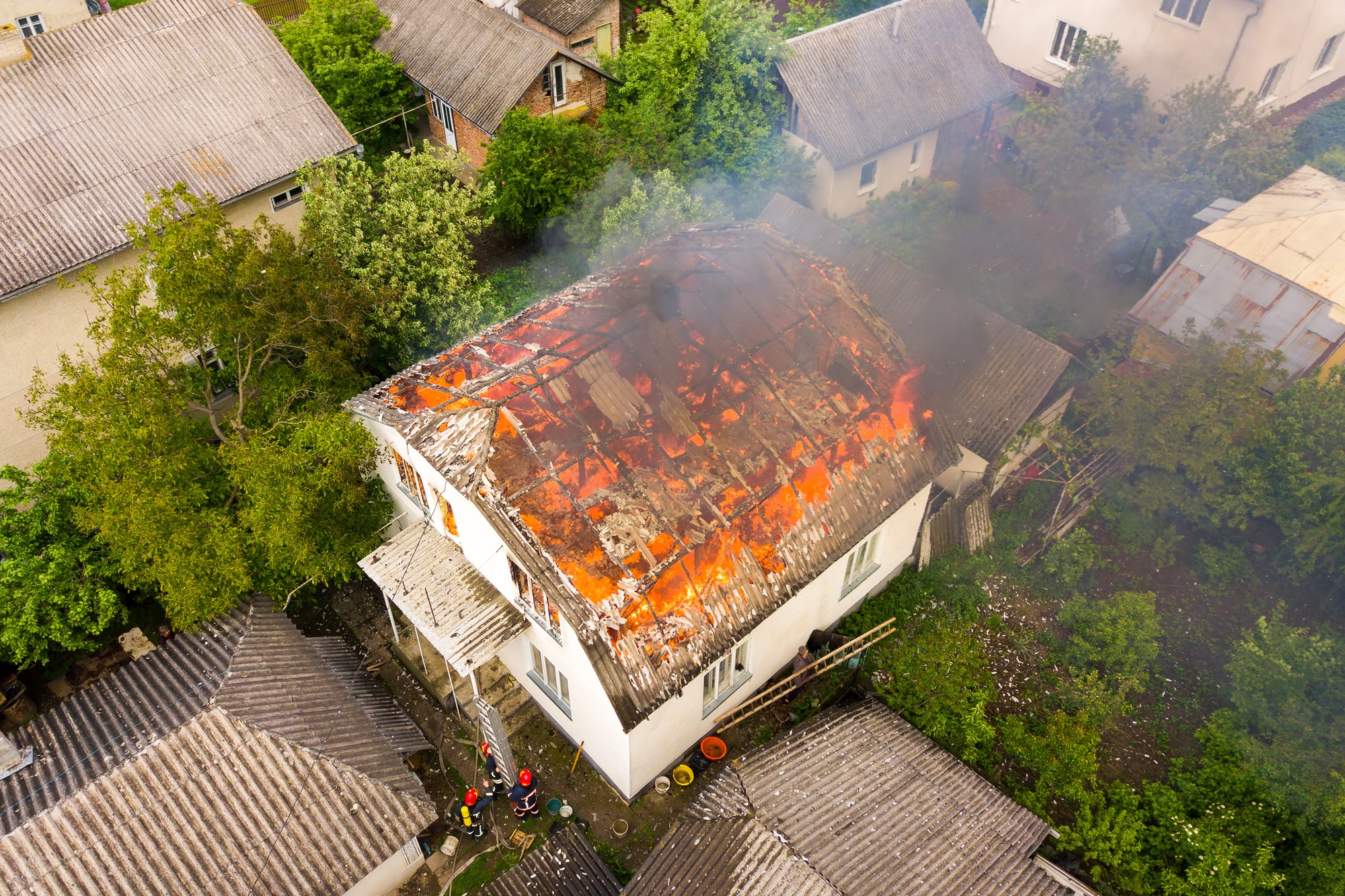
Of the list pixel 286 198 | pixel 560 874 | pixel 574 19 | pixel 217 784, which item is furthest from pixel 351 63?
pixel 560 874

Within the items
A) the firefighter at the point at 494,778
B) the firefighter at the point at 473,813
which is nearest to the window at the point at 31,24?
the firefighter at the point at 494,778

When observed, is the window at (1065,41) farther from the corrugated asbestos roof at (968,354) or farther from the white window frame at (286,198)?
the white window frame at (286,198)

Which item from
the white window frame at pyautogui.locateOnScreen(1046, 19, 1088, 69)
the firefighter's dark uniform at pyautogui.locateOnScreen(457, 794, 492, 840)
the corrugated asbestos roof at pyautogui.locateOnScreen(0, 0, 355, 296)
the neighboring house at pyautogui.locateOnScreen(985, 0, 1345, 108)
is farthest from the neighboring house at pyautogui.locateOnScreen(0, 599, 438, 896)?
the white window frame at pyautogui.locateOnScreen(1046, 19, 1088, 69)

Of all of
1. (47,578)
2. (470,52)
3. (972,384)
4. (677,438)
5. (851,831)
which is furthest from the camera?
(470,52)

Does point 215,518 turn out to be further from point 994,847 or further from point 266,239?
point 994,847

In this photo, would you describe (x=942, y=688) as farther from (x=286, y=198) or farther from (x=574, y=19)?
(x=574, y=19)

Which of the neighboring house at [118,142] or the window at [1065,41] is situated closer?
the neighboring house at [118,142]

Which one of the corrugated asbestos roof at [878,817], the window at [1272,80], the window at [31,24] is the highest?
the window at [31,24]

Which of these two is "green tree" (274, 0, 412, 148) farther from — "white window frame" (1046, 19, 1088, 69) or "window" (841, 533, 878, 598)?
"white window frame" (1046, 19, 1088, 69)
